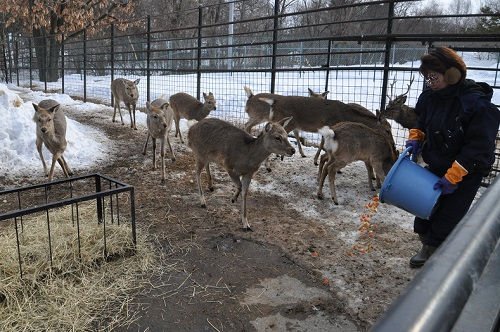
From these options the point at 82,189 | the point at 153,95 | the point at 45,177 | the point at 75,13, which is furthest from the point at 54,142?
the point at 75,13

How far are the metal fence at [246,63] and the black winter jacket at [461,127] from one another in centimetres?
321

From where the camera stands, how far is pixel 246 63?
890 inches

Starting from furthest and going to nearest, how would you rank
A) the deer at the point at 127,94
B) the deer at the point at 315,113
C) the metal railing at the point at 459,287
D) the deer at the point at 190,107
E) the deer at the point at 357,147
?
the deer at the point at 127,94 → the deer at the point at 190,107 → the deer at the point at 315,113 → the deer at the point at 357,147 → the metal railing at the point at 459,287

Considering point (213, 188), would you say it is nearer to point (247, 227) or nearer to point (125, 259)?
point (247, 227)

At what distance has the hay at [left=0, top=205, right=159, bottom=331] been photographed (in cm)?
323

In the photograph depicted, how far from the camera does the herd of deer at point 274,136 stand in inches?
210

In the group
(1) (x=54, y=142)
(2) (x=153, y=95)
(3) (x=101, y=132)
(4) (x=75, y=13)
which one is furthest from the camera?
(4) (x=75, y=13)

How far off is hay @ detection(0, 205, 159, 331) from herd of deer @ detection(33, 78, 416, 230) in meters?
1.44

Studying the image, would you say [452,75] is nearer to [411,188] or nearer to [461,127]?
[461,127]

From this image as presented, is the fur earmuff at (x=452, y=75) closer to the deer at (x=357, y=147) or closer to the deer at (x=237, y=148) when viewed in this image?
the deer at (x=237, y=148)

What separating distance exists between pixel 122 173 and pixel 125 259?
313cm

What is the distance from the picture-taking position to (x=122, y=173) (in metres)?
7.06

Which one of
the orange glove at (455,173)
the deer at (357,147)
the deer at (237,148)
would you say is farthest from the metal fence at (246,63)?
the orange glove at (455,173)

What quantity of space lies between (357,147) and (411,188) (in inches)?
Answer: 95.8
